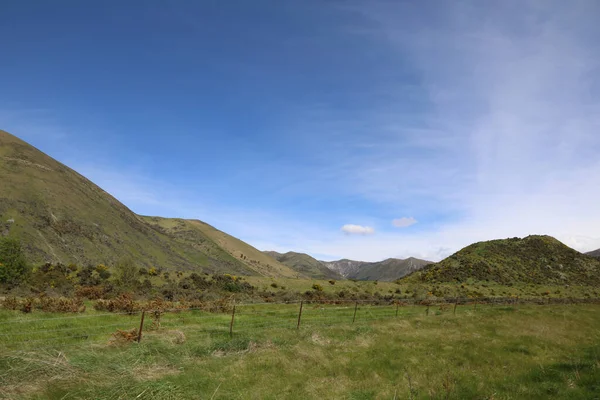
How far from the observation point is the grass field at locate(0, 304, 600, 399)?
948 cm

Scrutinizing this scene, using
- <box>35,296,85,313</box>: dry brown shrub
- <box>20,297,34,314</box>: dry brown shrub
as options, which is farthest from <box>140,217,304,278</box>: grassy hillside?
<box>20,297,34,314</box>: dry brown shrub

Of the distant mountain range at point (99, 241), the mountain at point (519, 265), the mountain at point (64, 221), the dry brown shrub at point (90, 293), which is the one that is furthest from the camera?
the mountain at point (519, 265)

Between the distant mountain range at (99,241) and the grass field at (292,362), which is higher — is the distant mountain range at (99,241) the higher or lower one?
the higher one

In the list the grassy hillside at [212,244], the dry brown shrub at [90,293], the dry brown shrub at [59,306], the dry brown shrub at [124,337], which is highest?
the grassy hillside at [212,244]

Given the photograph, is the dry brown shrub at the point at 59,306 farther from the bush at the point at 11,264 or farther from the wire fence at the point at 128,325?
the bush at the point at 11,264

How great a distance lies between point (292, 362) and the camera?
13.4 m

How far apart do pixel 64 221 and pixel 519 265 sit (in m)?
107

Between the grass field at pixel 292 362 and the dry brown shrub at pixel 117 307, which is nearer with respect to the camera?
the grass field at pixel 292 362

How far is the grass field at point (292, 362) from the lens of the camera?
31.1 feet

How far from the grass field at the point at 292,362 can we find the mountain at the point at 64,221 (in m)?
51.6

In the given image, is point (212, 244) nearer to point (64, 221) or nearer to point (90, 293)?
point (64, 221)

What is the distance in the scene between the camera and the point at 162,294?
35.8 metres

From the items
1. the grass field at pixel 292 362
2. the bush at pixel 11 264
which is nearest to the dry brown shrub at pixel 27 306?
the grass field at pixel 292 362

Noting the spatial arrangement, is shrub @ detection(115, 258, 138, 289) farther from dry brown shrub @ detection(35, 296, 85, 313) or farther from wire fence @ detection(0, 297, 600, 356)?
wire fence @ detection(0, 297, 600, 356)
